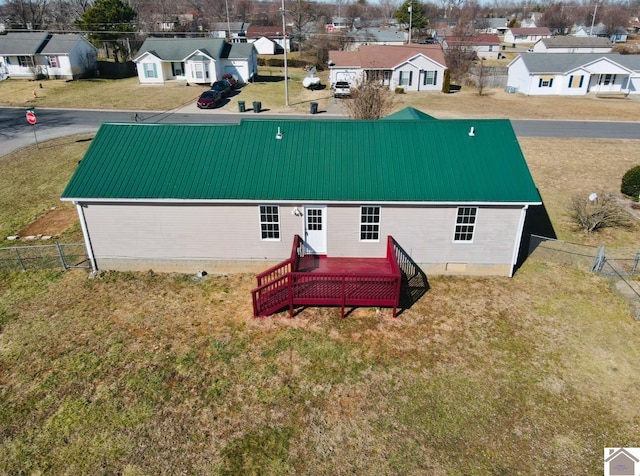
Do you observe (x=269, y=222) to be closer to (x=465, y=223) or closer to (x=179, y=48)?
(x=465, y=223)

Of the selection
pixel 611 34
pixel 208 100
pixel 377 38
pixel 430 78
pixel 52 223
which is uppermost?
pixel 377 38

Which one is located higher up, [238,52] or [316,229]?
[238,52]

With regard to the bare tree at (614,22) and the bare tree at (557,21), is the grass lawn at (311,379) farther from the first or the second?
the bare tree at (557,21)

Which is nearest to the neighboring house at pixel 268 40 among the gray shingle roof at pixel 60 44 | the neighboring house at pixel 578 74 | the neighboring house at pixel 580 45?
the gray shingle roof at pixel 60 44

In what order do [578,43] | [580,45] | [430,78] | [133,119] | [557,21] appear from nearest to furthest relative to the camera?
[133,119], [430,78], [580,45], [578,43], [557,21]

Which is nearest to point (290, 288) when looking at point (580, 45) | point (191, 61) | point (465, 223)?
point (465, 223)

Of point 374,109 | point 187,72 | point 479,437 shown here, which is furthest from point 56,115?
point 479,437
